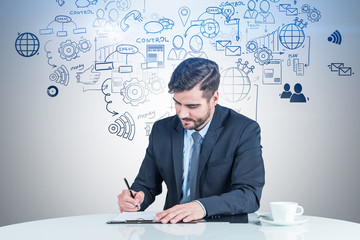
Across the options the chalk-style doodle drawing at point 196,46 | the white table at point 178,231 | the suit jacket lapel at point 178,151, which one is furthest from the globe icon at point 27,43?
the white table at point 178,231

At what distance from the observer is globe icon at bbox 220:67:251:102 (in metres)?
4.36

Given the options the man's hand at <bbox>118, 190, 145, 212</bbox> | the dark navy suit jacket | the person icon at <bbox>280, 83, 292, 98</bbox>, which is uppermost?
the person icon at <bbox>280, 83, 292, 98</bbox>

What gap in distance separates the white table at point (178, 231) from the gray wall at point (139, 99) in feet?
8.79

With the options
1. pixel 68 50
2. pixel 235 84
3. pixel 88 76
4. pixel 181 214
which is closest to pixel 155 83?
pixel 88 76

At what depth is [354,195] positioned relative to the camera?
4379 mm

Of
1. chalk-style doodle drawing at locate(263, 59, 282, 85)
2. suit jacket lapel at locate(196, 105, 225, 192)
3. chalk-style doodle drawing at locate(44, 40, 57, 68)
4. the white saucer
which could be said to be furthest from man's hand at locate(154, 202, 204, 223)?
chalk-style doodle drawing at locate(44, 40, 57, 68)

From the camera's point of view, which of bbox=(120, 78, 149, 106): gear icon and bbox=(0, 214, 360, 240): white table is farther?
bbox=(120, 78, 149, 106): gear icon

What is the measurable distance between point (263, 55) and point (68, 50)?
5.85 feet

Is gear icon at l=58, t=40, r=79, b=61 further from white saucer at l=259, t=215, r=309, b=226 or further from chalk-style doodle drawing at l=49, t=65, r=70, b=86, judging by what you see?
white saucer at l=259, t=215, r=309, b=226

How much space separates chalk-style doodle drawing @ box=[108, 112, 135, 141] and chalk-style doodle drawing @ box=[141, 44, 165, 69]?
1.70 ft

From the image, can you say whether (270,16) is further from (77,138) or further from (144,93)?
(77,138)

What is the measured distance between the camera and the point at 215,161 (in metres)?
2.20

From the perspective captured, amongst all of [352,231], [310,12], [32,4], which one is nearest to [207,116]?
[352,231]

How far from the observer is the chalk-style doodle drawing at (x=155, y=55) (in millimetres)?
4355
